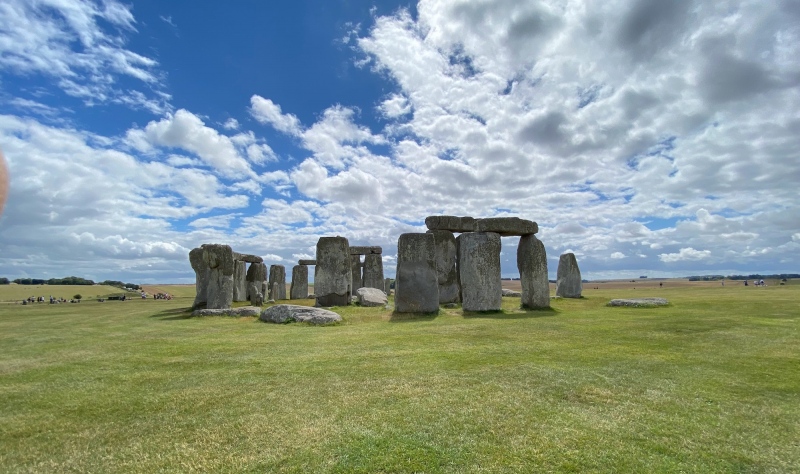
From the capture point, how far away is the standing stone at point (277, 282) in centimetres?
3144

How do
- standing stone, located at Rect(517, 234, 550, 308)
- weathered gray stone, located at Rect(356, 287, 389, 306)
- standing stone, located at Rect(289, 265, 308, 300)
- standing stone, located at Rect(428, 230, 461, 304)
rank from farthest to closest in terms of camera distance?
standing stone, located at Rect(289, 265, 308, 300)
standing stone, located at Rect(428, 230, 461, 304)
weathered gray stone, located at Rect(356, 287, 389, 306)
standing stone, located at Rect(517, 234, 550, 308)

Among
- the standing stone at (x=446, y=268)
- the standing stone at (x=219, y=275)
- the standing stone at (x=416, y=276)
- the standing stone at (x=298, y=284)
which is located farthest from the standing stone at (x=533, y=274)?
the standing stone at (x=298, y=284)

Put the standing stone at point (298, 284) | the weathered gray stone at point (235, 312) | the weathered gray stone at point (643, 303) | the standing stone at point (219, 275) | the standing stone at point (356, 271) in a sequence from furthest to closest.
Result: the standing stone at point (298, 284)
the standing stone at point (356, 271)
the standing stone at point (219, 275)
the weathered gray stone at point (643, 303)
the weathered gray stone at point (235, 312)

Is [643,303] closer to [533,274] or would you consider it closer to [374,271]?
[533,274]

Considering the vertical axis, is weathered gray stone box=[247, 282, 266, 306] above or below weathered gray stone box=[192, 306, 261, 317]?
above

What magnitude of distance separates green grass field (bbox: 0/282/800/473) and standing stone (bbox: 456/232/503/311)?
18.9ft

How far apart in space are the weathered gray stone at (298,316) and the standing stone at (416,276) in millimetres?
3079

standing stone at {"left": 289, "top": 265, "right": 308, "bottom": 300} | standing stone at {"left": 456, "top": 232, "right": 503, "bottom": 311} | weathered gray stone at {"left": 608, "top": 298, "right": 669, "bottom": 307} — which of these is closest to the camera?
standing stone at {"left": 456, "top": 232, "right": 503, "bottom": 311}

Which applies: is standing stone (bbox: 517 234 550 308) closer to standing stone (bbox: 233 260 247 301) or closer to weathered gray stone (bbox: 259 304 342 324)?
weathered gray stone (bbox: 259 304 342 324)

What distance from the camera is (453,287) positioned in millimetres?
21750

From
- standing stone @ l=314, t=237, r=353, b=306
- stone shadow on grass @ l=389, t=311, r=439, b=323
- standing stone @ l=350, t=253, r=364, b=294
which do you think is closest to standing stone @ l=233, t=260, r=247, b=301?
standing stone @ l=314, t=237, r=353, b=306

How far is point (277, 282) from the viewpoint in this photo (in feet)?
104

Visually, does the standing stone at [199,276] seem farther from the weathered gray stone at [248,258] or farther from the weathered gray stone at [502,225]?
the weathered gray stone at [502,225]

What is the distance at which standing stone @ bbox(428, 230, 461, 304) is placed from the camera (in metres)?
21.6
